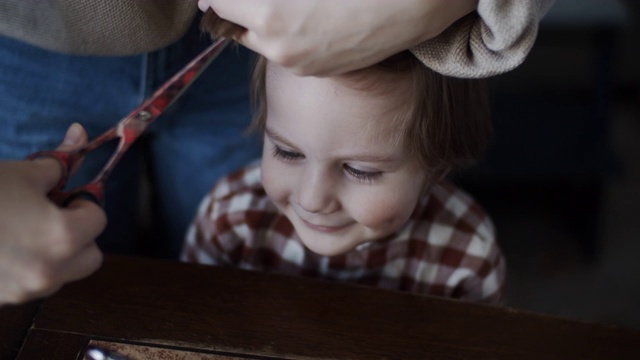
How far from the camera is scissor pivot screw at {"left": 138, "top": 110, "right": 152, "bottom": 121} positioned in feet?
2.70

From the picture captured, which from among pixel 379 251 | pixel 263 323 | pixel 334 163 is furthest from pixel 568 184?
pixel 263 323

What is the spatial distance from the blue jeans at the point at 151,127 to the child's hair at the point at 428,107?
0.33ft

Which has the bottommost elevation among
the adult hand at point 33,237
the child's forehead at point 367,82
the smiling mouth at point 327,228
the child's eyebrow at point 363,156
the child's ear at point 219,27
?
the adult hand at point 33,237

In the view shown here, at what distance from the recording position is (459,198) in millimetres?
1122

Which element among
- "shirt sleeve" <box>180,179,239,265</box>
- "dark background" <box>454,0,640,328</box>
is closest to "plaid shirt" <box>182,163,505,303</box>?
"shirt sleeve" <box>180,179,239,265</box>

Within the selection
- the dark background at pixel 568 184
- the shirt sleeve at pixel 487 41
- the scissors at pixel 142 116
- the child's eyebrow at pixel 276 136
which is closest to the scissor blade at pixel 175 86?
the scissors at pixel 142 116

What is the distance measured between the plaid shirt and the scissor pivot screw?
28cm

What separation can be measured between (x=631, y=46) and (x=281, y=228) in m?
1.42

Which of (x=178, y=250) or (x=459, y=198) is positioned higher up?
(x=459, y=198)

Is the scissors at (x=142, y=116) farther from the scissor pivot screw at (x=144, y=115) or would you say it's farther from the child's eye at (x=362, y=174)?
the child's eye at (x=362, y=174)

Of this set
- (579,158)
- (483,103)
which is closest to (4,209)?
(483,103)

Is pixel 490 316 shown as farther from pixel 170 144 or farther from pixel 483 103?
pixel 170 144

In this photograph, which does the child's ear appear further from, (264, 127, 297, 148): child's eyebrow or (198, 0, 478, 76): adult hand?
(264, 127, 297, 148): child's eyebrow

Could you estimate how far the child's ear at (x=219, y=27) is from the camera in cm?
72
